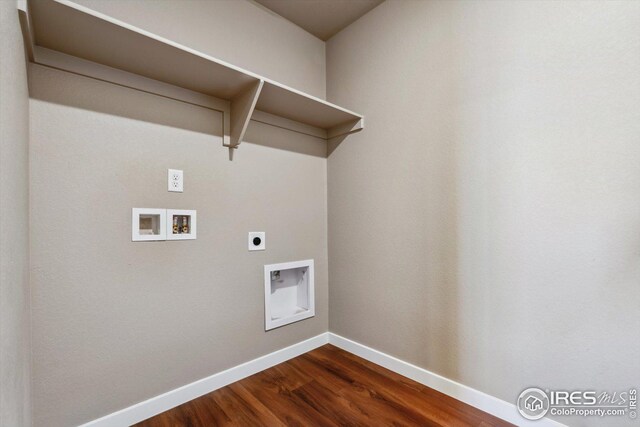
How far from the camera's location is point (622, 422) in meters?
1.09

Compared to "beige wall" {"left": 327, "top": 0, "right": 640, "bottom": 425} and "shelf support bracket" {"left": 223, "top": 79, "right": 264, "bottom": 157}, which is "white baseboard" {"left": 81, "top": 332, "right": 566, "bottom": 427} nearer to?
"beige wall" {"left": 327, "top": 0, "right": 640, "bottom": 425}

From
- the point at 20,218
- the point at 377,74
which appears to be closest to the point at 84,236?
the point at 20,218

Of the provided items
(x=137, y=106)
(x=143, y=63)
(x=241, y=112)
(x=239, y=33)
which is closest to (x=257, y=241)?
(x=241, y=112)

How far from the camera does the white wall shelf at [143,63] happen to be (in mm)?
1012

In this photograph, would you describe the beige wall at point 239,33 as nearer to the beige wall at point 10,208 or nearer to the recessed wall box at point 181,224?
the beige wall at point 10,208

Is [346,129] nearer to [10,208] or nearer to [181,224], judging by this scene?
[181,224]

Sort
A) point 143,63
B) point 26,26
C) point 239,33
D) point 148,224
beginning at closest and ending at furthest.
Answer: point 26,26 < point 143,63 < point 148,224 < point 239,33

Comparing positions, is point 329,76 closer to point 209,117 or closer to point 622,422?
point 209,117

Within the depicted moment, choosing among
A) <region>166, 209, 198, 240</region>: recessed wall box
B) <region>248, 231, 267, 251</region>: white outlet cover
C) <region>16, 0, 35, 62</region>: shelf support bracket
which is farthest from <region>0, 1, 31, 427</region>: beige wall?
<region>248, 231, 267, 251</region>: white outlet cover

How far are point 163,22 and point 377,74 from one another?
49.4 inches

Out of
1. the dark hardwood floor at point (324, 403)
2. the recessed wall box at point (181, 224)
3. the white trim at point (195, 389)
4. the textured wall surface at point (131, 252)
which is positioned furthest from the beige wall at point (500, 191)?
the recessed wall box at point (181, 224)

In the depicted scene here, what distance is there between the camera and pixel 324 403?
58.4 inches

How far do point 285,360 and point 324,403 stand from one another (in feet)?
1.62

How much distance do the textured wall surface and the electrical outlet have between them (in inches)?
1.1
